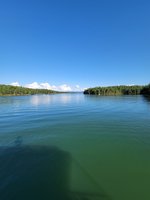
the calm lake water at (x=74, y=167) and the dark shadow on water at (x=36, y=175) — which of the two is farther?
the calm lake water at (x=74, y=167)

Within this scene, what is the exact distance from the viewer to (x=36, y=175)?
7.16 m

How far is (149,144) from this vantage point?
11.1 m

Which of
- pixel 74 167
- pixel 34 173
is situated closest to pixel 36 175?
pixel 34 173

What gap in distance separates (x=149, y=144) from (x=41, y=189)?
789 centimetres

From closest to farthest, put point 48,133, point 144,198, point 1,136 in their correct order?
point 144,198
point 1,136
point 48,133

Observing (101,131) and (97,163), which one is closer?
(97,163)

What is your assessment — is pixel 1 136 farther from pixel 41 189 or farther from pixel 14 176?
pixel 41 189

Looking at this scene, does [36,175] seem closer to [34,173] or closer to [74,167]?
[34,173]

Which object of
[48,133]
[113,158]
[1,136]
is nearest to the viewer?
[113,158]

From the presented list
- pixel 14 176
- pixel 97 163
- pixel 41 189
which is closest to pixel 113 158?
pixel 97 163

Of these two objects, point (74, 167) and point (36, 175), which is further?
point (74, 167)

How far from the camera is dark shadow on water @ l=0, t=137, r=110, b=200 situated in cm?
584

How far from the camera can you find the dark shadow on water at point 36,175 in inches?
230

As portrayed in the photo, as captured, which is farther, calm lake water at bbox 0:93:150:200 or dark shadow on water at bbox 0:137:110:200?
calm lake water at bbox 0:93:150:200
